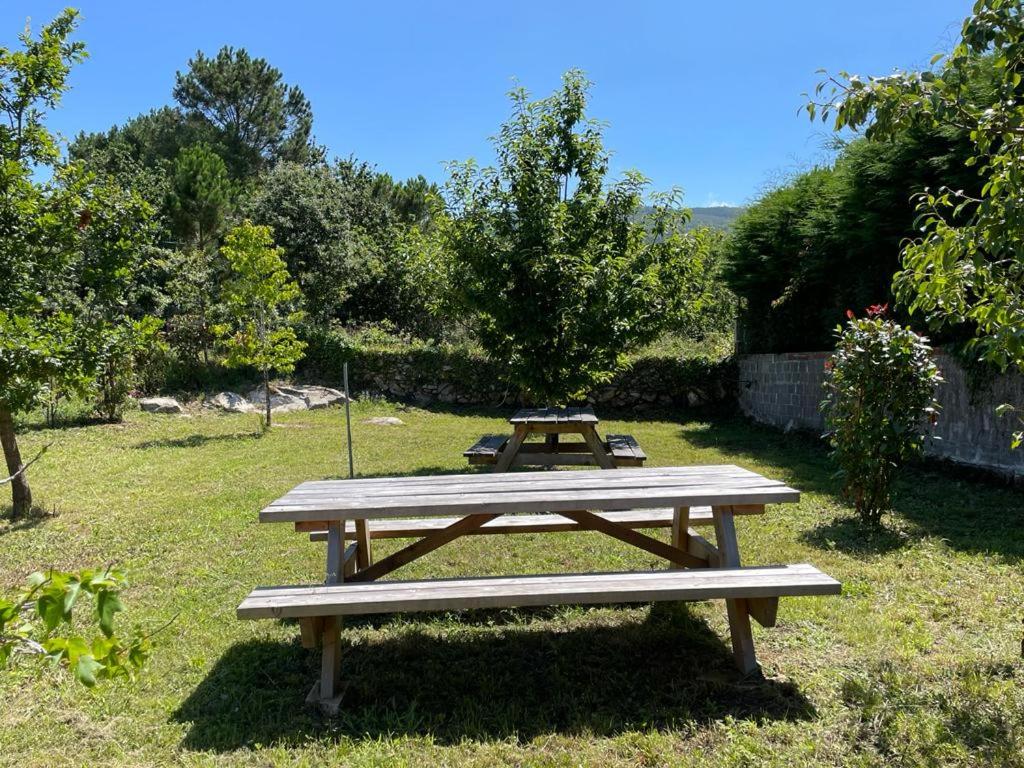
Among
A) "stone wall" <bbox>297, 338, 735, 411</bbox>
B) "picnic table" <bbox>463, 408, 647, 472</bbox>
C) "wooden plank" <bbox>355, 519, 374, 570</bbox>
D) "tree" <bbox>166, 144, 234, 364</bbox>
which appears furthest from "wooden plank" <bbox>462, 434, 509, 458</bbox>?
"tree" <bbox>166, 144, 234, 364</bbox>

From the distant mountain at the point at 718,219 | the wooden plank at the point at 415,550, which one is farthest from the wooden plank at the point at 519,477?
the distant mountain at the point at 718,219

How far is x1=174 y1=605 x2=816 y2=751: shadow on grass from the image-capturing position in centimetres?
262

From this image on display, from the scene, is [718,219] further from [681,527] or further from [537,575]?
[537,575]

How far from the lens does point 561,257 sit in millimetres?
7312

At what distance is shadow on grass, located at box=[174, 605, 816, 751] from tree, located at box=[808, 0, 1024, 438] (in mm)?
1661

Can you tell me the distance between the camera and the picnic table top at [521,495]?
9.21ft

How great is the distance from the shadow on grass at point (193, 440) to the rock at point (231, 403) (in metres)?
2.79

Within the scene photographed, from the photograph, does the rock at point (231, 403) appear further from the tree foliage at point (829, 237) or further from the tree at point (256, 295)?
the tree foliage at point (829, 237)

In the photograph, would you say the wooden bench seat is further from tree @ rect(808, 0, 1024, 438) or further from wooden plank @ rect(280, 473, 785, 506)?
tree @ rect(808, 0, 1024, 438)

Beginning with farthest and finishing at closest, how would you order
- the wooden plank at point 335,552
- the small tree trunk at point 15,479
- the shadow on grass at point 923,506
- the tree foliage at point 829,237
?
the tree foliage at point 829,237 < the small tree trunk at point 15,479 < the shadow on grass at point 923,506 < the wooden plank at point 335,552

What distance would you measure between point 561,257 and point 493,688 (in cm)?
513

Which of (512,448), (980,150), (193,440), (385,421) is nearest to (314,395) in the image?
(385,421)

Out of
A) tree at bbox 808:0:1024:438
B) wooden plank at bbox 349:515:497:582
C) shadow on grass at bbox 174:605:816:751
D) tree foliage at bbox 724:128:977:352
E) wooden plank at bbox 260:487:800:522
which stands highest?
tree foliage at bbox 724:128:977:352

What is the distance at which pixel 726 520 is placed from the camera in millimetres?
3176
